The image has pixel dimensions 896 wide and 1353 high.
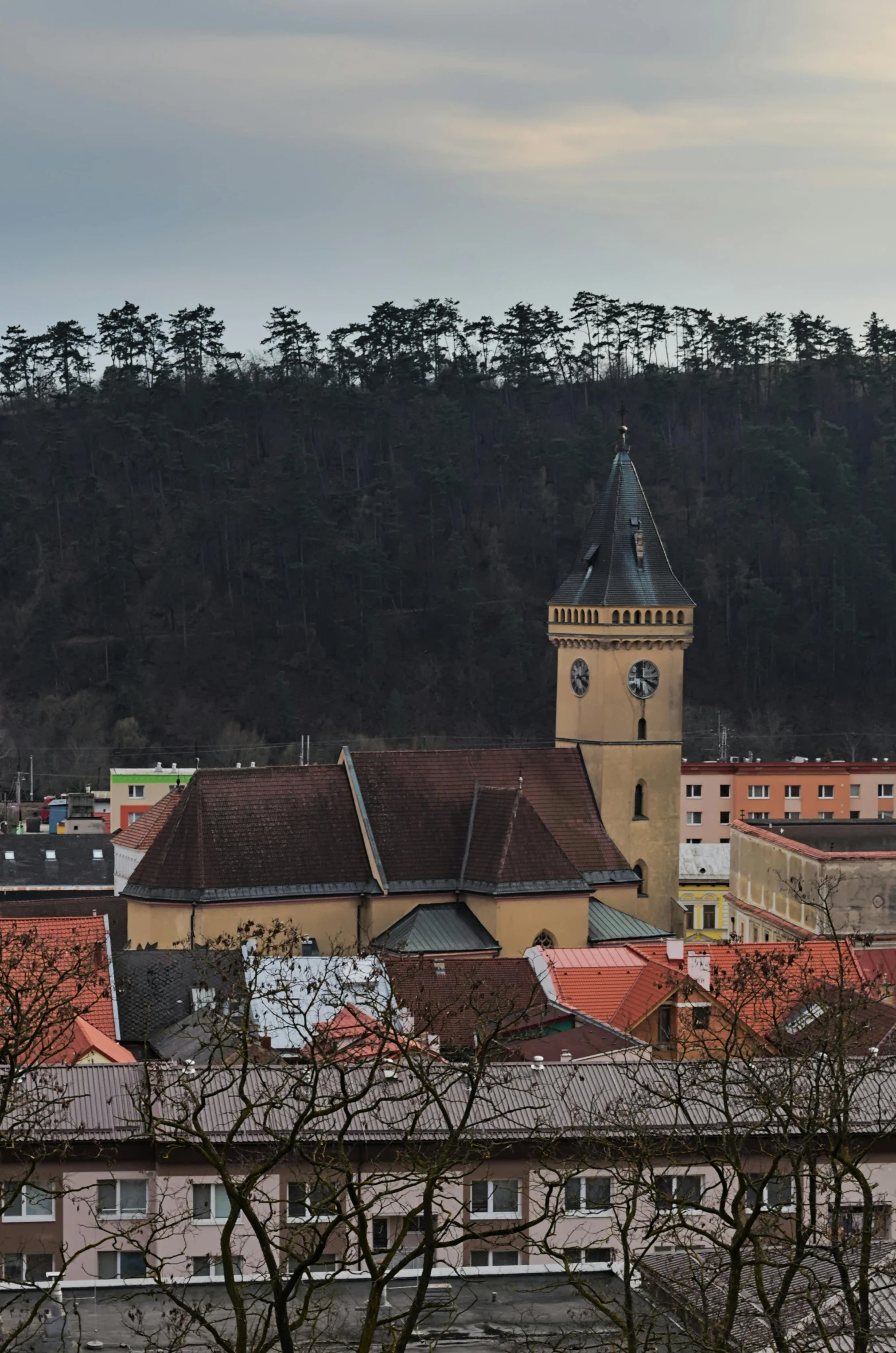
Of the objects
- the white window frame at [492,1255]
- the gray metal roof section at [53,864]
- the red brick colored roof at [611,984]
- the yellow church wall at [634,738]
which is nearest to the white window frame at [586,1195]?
the white window frame at [492,1255]

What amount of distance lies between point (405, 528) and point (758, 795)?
43.0 metres

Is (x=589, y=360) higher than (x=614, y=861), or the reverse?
(x=589, y=360)

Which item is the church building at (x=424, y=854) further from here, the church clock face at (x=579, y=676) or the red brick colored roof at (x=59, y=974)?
the red brick colored roof at (x=59, y=974)

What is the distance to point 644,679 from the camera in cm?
5603

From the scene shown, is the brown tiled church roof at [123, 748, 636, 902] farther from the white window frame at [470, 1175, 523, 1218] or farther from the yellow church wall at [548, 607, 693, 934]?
the white window frame at [470, 1175, 523, 1218]

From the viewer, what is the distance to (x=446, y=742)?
117 metres

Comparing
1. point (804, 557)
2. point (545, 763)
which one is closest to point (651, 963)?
point (545, 763)

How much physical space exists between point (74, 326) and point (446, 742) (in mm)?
35430

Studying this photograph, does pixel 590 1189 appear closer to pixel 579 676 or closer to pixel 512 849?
pixel 512 849

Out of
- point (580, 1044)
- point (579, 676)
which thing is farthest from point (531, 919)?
point (580, 1044)

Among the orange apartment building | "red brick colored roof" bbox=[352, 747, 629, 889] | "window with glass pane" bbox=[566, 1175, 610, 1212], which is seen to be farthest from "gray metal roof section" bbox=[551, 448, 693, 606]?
the orange apartment building

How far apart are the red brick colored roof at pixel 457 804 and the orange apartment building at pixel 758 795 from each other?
117 ft

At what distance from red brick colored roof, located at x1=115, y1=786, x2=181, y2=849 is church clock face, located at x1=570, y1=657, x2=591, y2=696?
31.8 ft

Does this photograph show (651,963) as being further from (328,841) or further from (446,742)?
(446,742)
